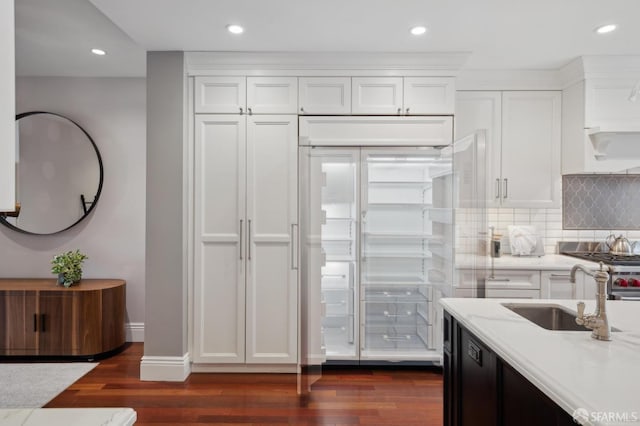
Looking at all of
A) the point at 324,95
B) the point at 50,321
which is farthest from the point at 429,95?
the point at 50,321

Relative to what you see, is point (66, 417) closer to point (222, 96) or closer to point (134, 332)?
point (222, 96)

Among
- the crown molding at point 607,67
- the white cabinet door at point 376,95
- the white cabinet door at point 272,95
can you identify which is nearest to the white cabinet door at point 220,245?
the white cabinet door at point 272,95

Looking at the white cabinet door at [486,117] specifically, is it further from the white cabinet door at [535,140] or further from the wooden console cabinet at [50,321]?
the wooden console cabinet at [50,321]

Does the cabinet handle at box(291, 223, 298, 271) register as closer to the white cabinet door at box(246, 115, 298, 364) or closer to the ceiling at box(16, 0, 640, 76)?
the white cabinet door at box(246, 115, 298, 364)

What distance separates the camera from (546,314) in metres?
1.79

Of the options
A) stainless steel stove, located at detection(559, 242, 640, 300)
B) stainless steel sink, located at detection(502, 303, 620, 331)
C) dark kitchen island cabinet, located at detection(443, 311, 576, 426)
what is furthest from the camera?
stainless steel stove, located at detection(559, 242, 640, 300)

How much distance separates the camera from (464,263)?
2.92 meters

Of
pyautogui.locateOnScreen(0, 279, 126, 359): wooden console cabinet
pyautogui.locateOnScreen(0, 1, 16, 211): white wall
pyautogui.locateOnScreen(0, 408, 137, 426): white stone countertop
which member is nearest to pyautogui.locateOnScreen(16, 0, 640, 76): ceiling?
pyautogui.locateOnScreen(0, 1, 16, 211): white wall

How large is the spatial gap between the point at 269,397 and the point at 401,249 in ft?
4.73

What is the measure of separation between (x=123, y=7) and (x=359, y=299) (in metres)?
2.52

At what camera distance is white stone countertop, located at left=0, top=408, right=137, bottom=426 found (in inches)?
32.1

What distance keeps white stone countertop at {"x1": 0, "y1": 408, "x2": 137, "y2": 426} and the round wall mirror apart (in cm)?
326

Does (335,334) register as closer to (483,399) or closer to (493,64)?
(483,399)

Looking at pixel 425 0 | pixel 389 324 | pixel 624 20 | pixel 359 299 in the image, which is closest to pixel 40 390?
pixel 359 299
